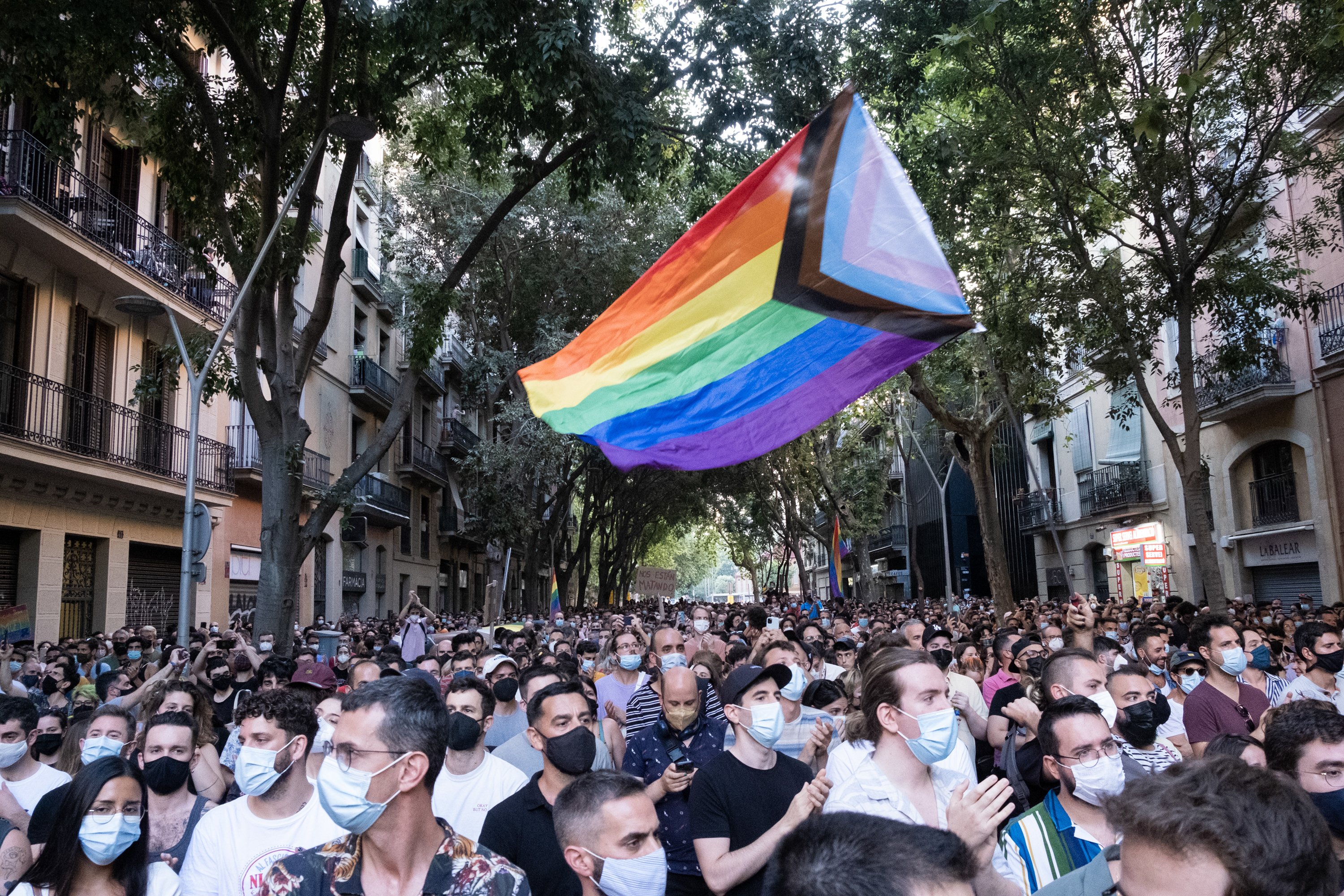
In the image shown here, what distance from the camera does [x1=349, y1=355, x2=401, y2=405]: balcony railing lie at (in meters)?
31.4

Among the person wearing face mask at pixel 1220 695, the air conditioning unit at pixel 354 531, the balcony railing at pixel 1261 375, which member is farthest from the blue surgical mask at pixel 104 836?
the air conditioning unit at pixel 354 531

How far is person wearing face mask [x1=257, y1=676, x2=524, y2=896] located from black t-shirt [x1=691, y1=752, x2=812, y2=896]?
4.08ft

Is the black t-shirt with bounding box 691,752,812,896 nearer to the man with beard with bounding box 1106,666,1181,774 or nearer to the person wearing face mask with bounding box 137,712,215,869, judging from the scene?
the man with beard with bounding box 1106,666,1181,774

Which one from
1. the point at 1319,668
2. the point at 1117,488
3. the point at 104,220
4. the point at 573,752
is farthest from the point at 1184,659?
the point at 1117,488

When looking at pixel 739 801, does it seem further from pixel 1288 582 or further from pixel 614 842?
pixel 1288 582

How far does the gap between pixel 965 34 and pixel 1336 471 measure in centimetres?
1567

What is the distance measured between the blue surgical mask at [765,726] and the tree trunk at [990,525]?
48.1ft

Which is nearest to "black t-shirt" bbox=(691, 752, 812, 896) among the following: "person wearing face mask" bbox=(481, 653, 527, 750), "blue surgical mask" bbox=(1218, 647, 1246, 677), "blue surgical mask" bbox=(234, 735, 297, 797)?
"blue surgical mask" bbox=(234, 735, 297, 797)

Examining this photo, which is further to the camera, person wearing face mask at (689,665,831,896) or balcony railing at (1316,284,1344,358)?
balcony railing at (1316,284,1344,358)

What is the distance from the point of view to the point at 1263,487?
2219 cm

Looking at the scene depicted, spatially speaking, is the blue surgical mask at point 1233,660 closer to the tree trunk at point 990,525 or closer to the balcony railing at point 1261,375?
the tree trunk at point 990,525

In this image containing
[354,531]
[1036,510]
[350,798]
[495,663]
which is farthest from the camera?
[1036,510]

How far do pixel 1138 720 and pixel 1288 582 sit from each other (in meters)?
19.8

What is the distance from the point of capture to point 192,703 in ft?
19.1
